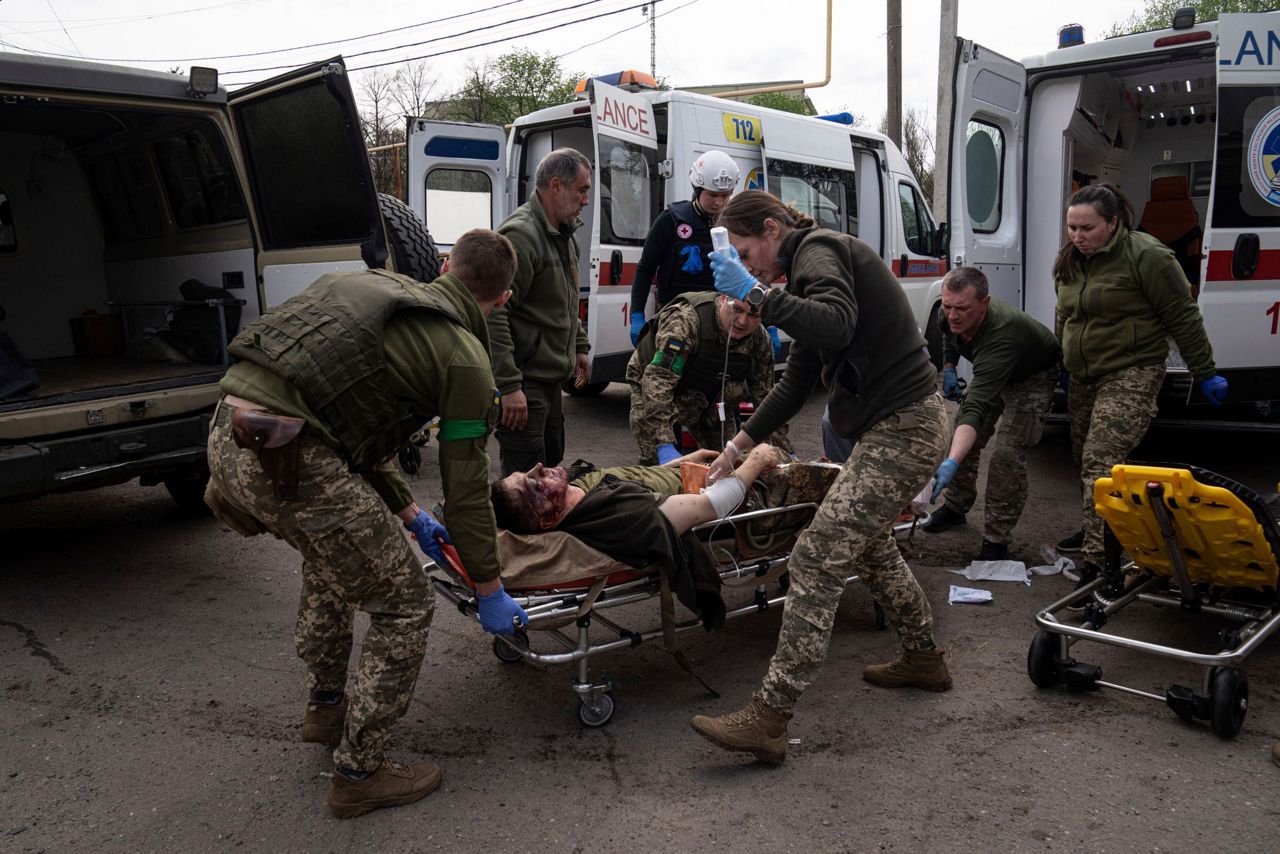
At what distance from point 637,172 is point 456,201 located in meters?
2.91

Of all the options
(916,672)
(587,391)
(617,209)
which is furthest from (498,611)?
(587,391)

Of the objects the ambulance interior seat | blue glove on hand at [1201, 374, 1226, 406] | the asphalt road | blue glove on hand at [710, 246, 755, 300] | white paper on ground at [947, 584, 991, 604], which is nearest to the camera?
the asphalt road

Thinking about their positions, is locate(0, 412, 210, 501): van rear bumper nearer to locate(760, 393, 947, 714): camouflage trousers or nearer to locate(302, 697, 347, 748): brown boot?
locate(302, 697, 347, 748): brown boot

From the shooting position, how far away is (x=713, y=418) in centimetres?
479

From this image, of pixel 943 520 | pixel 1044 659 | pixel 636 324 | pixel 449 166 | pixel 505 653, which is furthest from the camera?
pixel 449 166

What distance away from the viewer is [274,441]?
8.09 feet

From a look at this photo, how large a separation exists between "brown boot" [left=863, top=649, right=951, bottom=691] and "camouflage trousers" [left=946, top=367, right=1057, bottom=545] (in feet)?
5.59

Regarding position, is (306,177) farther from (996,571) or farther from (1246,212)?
(1246,212)

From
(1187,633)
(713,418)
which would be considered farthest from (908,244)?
(1187,633)

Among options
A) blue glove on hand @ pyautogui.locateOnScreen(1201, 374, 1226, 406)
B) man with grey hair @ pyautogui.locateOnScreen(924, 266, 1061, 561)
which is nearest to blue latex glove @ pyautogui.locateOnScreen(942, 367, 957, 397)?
man with grey hair @ pyautogui.locateOnScreen(924, 266, 1061, 561)

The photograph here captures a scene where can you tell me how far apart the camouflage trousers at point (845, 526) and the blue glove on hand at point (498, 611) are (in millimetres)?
848

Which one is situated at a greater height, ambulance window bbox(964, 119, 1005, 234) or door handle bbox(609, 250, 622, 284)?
ambulance window bbox(964, 119, 1005, 234)

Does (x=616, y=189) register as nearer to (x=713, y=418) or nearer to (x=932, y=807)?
(x=713, y=418)

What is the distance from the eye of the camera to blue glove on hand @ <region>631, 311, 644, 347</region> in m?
5.12
